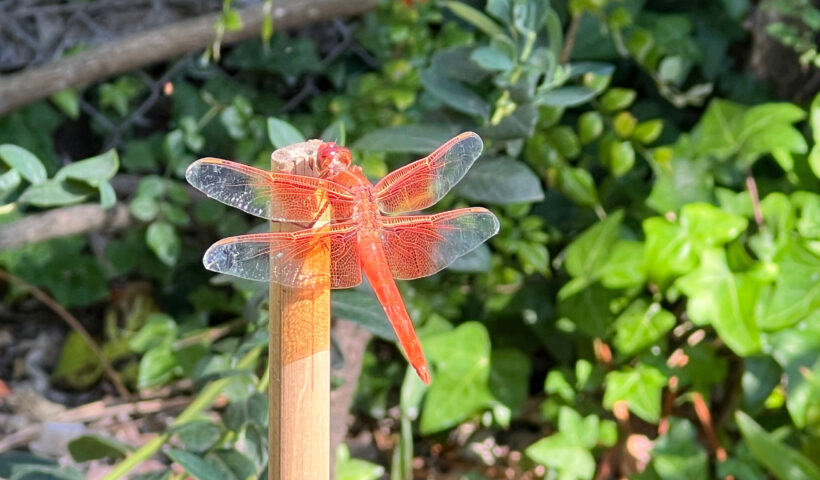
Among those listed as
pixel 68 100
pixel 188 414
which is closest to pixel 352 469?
pixel 188 414

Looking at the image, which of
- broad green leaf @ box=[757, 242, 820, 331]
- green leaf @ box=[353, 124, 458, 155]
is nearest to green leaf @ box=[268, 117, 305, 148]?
green leaf @ box=[353, 124, 458, 155]

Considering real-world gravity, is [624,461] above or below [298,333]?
below

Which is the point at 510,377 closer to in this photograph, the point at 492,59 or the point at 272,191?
the point at 492,59

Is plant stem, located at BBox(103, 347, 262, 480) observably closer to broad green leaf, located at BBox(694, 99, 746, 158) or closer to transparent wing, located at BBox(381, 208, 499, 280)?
transparent wing, located at BBox(381, 208, 499, 280)

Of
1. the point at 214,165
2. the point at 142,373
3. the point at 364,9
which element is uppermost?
the point at 214,165

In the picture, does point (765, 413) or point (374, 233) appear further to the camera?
Answer: point (765, 413)

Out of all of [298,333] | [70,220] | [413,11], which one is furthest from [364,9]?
[298,333]

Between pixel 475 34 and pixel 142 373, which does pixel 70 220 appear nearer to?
pixel 142 373
